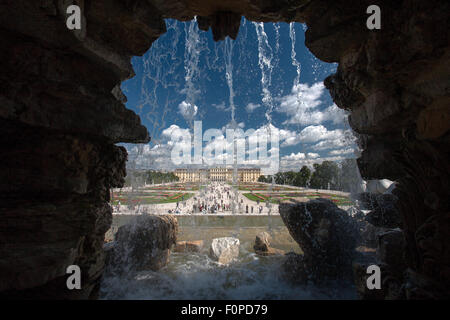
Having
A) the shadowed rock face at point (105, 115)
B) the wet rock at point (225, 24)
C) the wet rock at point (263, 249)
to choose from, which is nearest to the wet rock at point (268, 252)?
the wet rock at point (263, 249)

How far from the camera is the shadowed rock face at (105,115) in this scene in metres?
2.15

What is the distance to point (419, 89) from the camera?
7.61 feet

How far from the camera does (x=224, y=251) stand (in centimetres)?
659

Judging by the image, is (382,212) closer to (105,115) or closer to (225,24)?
(225,24)

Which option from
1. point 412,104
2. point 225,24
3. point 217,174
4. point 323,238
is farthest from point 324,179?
point 217,174

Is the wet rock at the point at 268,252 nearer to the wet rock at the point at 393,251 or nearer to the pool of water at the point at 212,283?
the pool of water at the point at 212,283

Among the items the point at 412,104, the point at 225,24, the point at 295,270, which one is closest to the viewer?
the point at 412,104

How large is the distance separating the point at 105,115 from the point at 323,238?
226 inches

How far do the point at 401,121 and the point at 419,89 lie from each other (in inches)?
19.8

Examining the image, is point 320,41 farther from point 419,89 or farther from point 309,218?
point 309,218

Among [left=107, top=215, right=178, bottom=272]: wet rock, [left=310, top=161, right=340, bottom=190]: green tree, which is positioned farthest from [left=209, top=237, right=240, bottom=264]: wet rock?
[left=310, top=161, right=340, bottom=190]: green tree

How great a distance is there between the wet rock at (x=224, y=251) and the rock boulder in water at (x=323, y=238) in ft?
6.94

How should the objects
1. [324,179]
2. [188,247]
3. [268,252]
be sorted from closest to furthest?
1. [268,252]
2. [188,247]
3. [324,179]
